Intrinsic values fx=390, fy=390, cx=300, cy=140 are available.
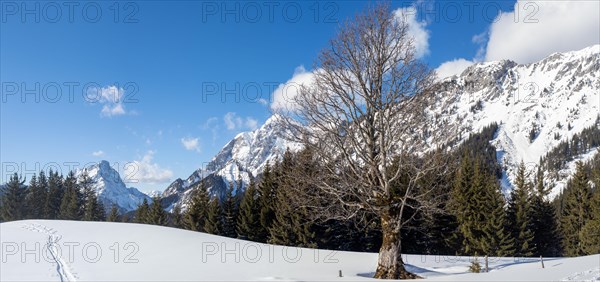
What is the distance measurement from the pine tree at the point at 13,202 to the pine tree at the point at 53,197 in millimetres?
4046

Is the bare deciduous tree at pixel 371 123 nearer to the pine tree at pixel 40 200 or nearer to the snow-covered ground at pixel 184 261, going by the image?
the snow-covered ground at pixel 184 261

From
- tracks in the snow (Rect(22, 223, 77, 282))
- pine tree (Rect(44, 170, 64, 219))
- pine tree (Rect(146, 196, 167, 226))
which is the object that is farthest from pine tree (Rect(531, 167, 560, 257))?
pine tree (Rect(44, 170, 64, 219))

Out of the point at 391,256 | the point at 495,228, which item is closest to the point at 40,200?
the point at 495,228

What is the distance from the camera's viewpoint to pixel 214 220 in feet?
129

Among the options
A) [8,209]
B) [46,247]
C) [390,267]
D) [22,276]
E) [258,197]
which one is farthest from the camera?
[8,209]

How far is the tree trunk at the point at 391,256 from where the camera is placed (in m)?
13.8

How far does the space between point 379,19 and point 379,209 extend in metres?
6.96

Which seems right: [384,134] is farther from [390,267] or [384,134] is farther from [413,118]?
[390,267]

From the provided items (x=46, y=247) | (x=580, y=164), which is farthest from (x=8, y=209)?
(x=580, y=164)

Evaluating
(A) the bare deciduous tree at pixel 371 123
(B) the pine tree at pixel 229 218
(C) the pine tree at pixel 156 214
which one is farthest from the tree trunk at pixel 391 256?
(C) the pine tree at pixel 156 214

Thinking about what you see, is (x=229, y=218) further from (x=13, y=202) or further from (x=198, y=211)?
(x=13, y=202)

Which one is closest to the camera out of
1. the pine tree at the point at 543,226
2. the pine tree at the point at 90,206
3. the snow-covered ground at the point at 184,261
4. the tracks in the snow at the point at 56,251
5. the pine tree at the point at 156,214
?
the tracks in the snow at the point at 56,251

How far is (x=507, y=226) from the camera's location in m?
38.0

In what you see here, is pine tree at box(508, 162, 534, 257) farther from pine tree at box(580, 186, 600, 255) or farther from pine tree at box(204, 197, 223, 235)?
pine tree at box(204, 197, 223, 235)
